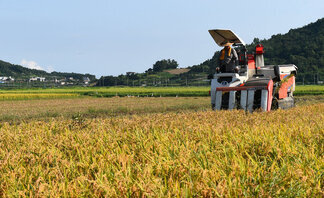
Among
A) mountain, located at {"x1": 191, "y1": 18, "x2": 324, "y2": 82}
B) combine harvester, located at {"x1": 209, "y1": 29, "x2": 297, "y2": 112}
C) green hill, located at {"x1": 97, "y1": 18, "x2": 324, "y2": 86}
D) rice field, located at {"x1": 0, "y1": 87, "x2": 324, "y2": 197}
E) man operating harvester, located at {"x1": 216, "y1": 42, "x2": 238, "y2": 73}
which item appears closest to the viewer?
rice field, located at {"x1": 0, "y1": 87, "x2": 324, "y2": 197}

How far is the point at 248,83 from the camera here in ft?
38.8

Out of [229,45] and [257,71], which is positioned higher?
[229,45]

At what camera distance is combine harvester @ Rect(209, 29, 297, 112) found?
36.6 feet

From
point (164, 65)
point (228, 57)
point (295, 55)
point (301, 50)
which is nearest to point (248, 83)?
point (228, 57)

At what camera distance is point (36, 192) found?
9.01ft

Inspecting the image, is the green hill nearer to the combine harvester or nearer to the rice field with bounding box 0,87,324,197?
the combine harvester

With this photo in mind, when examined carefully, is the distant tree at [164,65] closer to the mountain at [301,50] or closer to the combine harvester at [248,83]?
the mountain at [301,50]

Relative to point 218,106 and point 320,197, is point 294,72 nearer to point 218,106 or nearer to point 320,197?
point 218,106

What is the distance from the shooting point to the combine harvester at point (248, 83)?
1116cm

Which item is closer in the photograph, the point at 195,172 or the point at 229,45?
the point at 195,172

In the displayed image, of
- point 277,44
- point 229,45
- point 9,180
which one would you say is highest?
point 277,44

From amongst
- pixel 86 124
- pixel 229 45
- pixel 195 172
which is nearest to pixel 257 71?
pixel 229 45

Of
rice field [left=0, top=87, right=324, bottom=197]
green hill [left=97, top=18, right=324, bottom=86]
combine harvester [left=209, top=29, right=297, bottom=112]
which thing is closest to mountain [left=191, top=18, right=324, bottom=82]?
green hill [left=97, top=18, right=324, bottom=86]

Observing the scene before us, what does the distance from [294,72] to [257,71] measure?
2.06 m
